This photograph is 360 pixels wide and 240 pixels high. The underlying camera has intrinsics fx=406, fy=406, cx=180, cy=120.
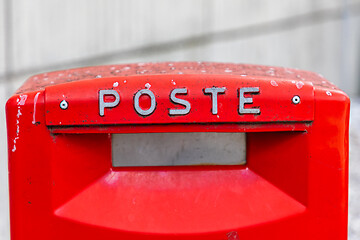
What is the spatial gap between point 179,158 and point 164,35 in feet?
11.9

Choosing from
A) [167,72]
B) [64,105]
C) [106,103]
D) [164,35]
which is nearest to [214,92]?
[167,72]

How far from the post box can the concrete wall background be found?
212 centimetres

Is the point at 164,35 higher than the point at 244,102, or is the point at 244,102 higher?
the point at 164,35

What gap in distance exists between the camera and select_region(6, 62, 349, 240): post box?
1202mm

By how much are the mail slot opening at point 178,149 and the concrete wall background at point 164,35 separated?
218 centimetres

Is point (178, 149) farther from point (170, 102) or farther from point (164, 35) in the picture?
point (164, 35)

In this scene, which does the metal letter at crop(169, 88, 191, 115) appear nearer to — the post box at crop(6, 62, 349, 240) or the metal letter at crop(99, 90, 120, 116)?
the post box at crop(6, 62, 349, 240)

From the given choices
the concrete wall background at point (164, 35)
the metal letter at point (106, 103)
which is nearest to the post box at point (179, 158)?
the metal letter at point (106, 103)

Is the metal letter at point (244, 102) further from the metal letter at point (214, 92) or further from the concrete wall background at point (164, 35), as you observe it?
the concrete wall background at point (164, 35)

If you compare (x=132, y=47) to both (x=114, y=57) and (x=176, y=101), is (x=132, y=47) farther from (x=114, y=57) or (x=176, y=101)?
(x=176, y=101)

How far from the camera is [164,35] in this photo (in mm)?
4801

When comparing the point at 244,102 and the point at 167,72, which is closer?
the point at 244,102

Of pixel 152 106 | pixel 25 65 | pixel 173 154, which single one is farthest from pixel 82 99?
pixel 25 65

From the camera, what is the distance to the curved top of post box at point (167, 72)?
52.6 inches
